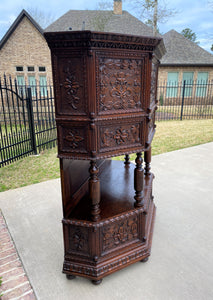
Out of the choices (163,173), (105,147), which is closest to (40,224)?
(105,147)

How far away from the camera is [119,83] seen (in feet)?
6.26

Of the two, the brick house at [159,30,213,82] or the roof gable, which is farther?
the brick house at [159,30,213,82]

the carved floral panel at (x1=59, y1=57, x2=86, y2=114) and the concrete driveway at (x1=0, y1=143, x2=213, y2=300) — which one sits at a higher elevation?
the carved floral panel at (x1=59, y1=57, x2=86, y2=114)

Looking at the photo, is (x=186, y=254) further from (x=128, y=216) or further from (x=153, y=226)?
(x=128, y=216)

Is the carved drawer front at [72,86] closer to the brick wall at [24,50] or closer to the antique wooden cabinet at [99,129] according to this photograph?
the antique wooden cabinet at [99,129]

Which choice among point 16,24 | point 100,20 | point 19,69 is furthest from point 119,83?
point 100,20

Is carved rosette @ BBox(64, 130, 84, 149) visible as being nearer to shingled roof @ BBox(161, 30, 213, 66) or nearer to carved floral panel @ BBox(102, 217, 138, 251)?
carved floral panel @ BBox(102, 217, 138, 251)

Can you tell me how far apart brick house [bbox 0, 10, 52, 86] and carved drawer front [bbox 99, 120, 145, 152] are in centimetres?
1425

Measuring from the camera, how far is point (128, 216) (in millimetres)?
2311

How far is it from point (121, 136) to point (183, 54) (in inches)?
762

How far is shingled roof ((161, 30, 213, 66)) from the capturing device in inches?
705

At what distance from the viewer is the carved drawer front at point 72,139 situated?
6.29ft

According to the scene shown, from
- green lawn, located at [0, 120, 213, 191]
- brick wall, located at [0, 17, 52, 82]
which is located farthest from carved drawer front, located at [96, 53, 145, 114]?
brick wall, located at [0, 17, 52, 82]

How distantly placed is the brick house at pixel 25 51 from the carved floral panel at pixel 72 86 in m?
14.2
